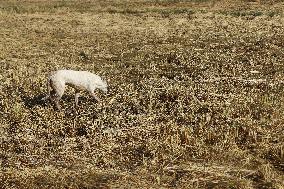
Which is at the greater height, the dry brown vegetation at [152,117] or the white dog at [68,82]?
the white dog at [68,82]

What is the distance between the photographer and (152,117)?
752 centimetres

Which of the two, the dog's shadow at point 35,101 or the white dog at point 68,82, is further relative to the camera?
the dog's shadow at point 35,101

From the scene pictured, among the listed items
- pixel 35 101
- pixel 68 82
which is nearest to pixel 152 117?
→ pixel 68 82

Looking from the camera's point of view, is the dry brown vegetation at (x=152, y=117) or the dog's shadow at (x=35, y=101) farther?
the dog's shadow at (x=35, y=101)

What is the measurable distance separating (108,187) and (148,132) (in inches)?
58.8

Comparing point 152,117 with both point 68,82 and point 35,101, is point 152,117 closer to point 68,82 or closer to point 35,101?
point 68,82

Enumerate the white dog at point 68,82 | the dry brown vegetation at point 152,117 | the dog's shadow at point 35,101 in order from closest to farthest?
the dry brown vegetation at point 152,117 < the white dog at point 68,82 < the dog's shadow at point 35,101

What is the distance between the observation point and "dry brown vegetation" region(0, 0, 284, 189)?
238 inches

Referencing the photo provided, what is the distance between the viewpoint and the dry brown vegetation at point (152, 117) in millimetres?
6043

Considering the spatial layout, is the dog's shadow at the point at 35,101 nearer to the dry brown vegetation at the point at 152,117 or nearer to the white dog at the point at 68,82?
the dry brown vegetation at the point at 152,117

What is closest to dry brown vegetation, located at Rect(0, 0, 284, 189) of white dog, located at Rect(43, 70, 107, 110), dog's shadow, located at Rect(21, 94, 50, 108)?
dog's shadow, located at Rect(21, 94, 50, 108)

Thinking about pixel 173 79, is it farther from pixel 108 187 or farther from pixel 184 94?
pixel 108 187

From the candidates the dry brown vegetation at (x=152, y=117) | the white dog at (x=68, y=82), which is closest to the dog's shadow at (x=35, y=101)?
the dry brown vegetation at (x=152, y=117)

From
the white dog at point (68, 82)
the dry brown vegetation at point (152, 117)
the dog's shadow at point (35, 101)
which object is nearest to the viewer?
the dry brown vegetation at point (152, 117)
